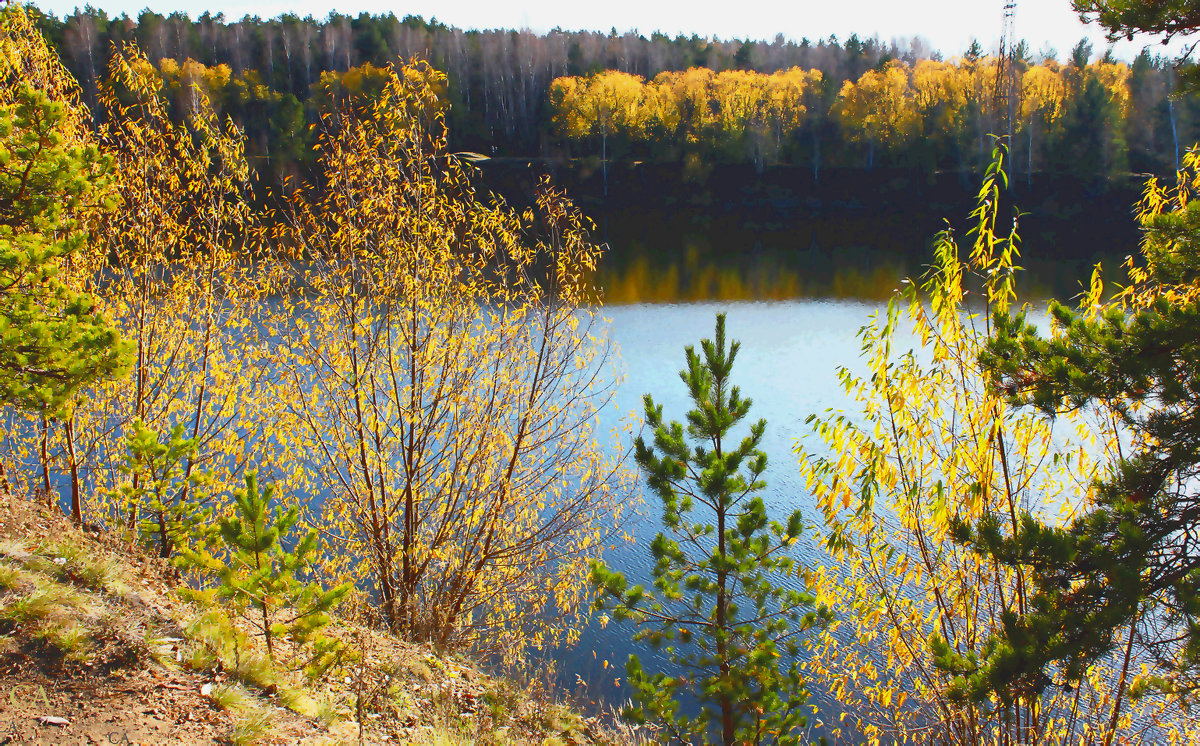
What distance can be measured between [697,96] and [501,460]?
180ft

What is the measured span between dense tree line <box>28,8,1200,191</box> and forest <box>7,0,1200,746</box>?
3437cm

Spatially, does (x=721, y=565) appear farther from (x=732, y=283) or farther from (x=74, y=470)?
(x=732, y=283)

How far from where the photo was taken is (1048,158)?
46.4 metres

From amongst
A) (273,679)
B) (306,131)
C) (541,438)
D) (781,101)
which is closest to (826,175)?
(781,101)

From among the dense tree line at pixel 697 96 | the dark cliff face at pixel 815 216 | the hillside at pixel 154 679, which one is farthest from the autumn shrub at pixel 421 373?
the dense tree line at pixel 697 96

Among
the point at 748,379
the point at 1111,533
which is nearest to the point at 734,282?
the point at 748,379

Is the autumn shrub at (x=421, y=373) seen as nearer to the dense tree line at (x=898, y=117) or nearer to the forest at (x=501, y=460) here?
the forest at (x=501, y=460)

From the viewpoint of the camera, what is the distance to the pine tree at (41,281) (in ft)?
14.8

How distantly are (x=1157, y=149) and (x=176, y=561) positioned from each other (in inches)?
2223

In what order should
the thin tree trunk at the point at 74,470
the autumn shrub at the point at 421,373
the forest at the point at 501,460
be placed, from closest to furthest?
the forest at the point at 501,460
the thin tree trunk at the point at 74,470
the autumn shrub at the point at 421,373

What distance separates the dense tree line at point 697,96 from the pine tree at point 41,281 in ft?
120

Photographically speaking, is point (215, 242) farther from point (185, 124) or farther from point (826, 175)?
point (826, 175)

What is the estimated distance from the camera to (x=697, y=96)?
5809 cm

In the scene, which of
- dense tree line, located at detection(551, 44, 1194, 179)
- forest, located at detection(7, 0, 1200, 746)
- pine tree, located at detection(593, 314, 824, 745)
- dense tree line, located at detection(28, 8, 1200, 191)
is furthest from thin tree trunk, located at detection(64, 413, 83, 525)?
dense tree line, located at detection(551, 44, 1194, 179)
